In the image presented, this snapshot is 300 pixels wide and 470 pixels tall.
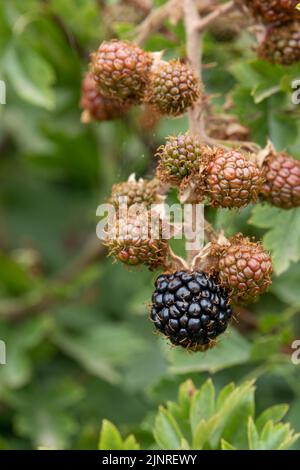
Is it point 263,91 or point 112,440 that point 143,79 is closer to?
point 263,91

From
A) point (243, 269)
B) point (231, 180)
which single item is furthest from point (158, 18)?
point (243, 269)

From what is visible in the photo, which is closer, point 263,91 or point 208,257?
point 208,257

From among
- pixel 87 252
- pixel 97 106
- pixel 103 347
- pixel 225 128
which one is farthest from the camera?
pixel 87 252

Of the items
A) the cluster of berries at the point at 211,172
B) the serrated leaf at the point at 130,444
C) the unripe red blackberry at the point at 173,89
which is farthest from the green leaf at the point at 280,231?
the serrated leaf at the point at 130,444

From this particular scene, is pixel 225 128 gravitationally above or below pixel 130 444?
above

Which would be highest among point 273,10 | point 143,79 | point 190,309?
point 273,10

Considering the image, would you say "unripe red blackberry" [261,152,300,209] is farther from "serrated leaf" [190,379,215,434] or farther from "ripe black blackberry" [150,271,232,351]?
"serrated leaf" [190,379,215,434]

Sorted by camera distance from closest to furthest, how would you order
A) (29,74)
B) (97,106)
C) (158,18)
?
(97,106), (158,18), (29,74)
